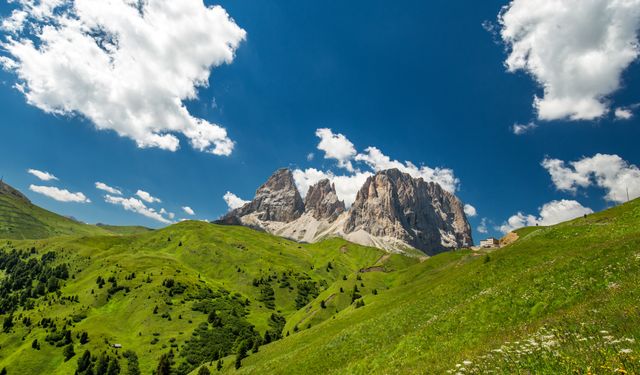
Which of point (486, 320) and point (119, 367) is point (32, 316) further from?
point (486, 320)

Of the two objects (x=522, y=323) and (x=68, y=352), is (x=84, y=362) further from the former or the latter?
(x=522, y=323)

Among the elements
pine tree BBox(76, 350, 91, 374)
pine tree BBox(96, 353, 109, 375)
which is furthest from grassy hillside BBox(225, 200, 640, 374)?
pine tree BBox(76, 350, 91, 374)

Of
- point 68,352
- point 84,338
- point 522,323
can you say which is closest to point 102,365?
point 68,352

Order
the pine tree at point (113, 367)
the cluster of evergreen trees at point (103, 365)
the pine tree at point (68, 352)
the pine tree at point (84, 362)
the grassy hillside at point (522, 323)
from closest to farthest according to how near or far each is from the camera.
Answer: the grassy hillside at point (522, 323) < the pine tree at point (113, 367) < the cluster of evergreen trees at point (103, 365) < the pine tree at point (84, 362) < the pine tree at point (68, 352)

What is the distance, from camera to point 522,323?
26.0m

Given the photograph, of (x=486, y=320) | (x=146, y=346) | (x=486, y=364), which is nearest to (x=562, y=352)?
(x=486, y=364)

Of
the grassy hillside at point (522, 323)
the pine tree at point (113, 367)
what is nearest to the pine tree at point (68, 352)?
the pine tree at point (113, 367)

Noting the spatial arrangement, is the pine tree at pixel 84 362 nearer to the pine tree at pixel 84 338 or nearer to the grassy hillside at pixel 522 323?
the pine tree at pixel 84 338

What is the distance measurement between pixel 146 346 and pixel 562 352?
183 metres

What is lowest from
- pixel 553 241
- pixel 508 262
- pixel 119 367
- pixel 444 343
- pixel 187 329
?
pixel 119 367

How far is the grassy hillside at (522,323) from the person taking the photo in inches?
546

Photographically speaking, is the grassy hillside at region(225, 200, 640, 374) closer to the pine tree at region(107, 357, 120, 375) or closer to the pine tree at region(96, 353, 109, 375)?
the pine tree at region(107, 357, 120, 375)

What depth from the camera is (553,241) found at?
54.6m

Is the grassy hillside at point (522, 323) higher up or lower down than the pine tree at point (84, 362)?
higher up
